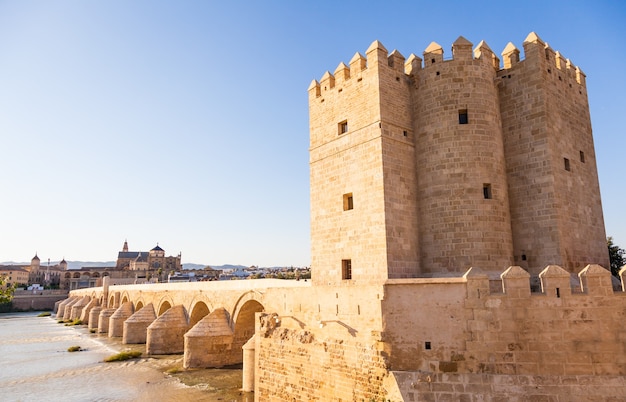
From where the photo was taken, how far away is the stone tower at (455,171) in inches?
424

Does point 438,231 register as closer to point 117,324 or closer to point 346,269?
point 346,269

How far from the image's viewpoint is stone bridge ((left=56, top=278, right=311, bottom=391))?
16.8 meters

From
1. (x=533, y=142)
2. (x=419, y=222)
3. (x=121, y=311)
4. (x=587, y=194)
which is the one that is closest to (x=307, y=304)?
(x=419, y=222)

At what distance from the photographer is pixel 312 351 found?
34.1 feet

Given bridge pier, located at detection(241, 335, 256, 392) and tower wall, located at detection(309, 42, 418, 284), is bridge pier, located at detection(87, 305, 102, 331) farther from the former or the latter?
tower wall, located at detection(309, 42, 418, 284)

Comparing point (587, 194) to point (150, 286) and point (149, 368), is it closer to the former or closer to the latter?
point (149, 368)

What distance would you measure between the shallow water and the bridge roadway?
2.80 feet

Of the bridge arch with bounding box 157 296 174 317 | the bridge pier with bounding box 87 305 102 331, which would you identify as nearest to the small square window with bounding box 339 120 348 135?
the bridge arch with bounding box 157 296 174 317

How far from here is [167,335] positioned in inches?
858

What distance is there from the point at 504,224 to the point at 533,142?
8.09ft

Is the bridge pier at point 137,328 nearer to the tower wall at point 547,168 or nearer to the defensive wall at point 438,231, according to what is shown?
the defensive wall at point 438,231

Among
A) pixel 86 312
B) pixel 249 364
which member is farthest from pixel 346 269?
pixel 86 312

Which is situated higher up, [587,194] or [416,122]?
[416,122]

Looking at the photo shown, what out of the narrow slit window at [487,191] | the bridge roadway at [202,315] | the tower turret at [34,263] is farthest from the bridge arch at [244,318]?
the tower turret at [34,263]
